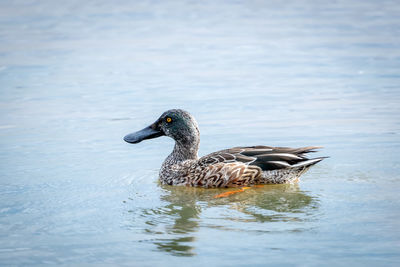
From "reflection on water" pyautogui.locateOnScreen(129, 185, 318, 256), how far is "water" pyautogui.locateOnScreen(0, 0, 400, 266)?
3 centimetres

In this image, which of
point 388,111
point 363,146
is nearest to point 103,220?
point 363,146

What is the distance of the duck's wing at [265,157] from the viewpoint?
9.45 m

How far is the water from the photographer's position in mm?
7234

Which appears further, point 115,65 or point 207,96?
point 115,65

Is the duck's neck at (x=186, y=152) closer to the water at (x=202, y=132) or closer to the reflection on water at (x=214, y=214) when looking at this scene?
the water at (x=202, y=132)

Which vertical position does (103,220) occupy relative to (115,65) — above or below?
below

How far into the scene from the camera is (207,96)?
51.4ft

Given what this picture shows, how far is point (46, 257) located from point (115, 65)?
43.2 feet

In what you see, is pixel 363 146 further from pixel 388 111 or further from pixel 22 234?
pixel 22 234

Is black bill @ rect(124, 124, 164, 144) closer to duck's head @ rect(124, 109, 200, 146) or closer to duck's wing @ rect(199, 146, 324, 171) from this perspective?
duck's head @ rect(124, 109, 200, 146)

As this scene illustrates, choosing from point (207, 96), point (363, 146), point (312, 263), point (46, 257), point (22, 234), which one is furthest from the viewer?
point (207, 96)

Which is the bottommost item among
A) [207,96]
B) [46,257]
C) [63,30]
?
[46,257]

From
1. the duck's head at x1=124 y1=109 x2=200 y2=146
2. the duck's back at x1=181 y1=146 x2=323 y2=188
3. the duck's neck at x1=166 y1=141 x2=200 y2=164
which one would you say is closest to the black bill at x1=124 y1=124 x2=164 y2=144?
the duck's head at x1=124 y1=109 x2=200 y2=146

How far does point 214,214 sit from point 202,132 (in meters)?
4.54
